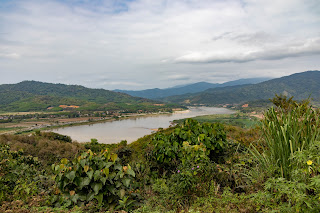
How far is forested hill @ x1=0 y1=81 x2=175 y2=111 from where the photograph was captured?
116750 mm

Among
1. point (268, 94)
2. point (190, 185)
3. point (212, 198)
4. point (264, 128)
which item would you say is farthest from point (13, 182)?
point (268, 94)

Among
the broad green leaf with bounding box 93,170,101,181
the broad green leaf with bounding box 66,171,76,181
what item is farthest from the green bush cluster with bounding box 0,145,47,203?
the broad green leaf with bounding box 93,170,101,181

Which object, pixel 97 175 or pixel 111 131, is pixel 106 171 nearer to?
pixel 97 175

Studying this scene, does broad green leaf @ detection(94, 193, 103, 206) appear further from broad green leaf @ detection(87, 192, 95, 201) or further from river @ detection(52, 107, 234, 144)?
river @ detection(52, 107, 234, 144)

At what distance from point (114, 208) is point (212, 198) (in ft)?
4.71

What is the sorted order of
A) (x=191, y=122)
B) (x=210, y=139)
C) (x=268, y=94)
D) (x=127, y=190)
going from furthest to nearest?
(x=268, y=94) < (x=191, y=122) < (x=210, y=139) < (x=127, y=190)

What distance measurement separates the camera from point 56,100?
435ft

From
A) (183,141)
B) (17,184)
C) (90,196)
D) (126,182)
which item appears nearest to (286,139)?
(183,141)

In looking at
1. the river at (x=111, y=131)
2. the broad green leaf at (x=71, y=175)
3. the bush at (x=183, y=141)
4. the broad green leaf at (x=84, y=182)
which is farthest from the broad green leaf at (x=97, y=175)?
the river at (x=111, y=131)

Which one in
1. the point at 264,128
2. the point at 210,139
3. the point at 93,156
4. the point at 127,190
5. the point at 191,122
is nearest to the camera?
the point at 127,190

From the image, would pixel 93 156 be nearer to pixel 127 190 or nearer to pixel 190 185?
pixel 127 190

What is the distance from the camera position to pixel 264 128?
3730mm

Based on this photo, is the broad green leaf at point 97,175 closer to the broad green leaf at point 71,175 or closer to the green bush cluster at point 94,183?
the green bush cluster at point 94,183

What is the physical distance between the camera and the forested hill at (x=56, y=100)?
383 feet
